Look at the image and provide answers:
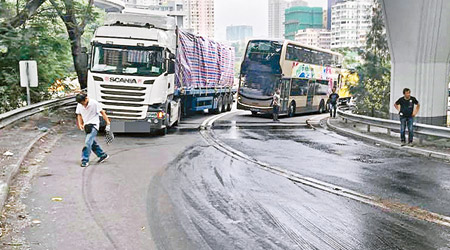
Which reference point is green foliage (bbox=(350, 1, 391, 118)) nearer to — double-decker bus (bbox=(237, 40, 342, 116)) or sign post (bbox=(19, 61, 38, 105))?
double-decker bus (bbox=(237, 40, 342, 116))

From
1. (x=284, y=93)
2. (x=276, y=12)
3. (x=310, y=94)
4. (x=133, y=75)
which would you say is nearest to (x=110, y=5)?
(x=310, y=94)

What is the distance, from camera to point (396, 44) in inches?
669

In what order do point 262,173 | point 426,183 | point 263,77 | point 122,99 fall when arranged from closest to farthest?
point 426,183, point 262,173, point 122,99, point 263,77

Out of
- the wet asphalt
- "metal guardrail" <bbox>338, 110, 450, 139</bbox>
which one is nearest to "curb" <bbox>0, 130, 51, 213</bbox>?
the wet asphalt

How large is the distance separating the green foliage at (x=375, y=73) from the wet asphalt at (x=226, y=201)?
977 cm

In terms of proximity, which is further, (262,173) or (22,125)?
(22,125)

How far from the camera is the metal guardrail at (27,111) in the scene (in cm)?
1465

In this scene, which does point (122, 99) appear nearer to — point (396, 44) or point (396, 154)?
point (396, 154)

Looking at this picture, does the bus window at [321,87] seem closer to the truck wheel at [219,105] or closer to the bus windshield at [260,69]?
the bus windshield at [260,69]

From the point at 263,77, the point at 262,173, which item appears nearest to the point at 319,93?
the point at 263,77

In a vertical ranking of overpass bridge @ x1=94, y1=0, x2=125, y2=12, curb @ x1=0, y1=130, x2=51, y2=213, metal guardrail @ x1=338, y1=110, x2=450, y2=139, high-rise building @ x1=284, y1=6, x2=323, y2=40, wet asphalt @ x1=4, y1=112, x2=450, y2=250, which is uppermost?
high-rise building @ x1=284, y1=6, x2=323, y2=40

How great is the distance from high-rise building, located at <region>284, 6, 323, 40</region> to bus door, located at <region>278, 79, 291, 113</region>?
83.4m

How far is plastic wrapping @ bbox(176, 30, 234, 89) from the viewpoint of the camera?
21.3 meters

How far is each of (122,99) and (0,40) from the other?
7862 millimetres
